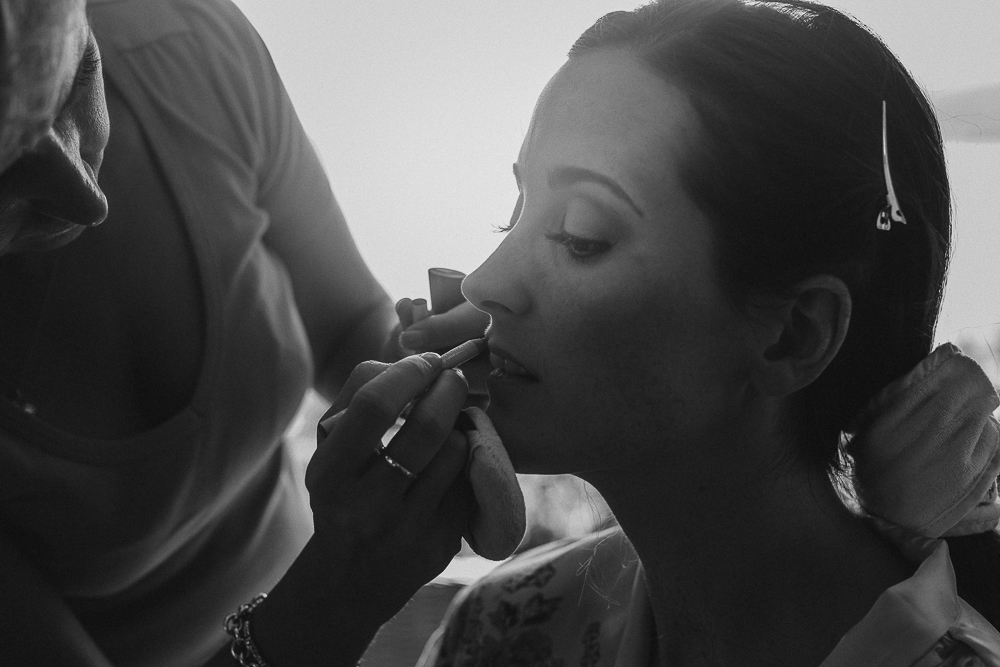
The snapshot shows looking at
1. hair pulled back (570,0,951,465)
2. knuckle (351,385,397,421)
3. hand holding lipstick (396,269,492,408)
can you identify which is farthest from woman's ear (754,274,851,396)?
knuckle (351,385,397,421)

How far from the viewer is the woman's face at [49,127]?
1.99 ft

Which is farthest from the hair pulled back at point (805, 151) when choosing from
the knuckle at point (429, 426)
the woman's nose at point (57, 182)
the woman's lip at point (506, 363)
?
the woman's nose at point (57, 182)

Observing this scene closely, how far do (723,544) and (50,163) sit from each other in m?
0.81

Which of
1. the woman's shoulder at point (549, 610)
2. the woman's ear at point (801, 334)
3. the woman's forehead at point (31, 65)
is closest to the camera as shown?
the woman's forehead at point (31, 65)

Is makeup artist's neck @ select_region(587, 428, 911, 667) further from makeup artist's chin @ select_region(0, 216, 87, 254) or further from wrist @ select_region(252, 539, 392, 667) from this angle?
makeup artist's chin @ select_region(0, 216, 87, 254)

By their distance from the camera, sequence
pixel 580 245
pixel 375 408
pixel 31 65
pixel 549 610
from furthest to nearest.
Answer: pixel 549 610 → pixel 580 245 → pixel 375 408 → pixel 31 65

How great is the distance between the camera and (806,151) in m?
0.99

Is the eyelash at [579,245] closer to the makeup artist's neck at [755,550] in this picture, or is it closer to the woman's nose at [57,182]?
the makeup artist's neck at [755,550]

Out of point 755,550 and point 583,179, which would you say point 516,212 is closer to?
point 583,179

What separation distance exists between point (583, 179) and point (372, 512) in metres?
0.41

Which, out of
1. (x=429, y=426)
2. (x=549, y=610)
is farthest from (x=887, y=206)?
(x=549, y=610)

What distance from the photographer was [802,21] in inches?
40.5

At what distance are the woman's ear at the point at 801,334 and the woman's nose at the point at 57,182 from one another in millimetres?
687

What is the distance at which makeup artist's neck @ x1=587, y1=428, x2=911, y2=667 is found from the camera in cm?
105
